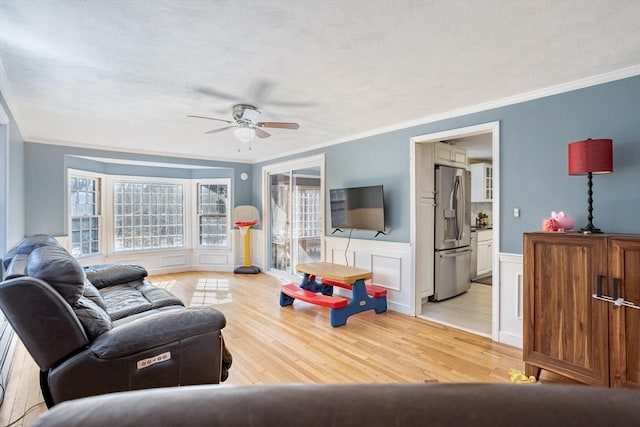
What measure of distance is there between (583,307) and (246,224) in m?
5.64

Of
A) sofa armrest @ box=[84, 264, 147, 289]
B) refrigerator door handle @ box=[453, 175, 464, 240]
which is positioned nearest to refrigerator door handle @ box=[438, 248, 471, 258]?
refrigerator door handle @ box=[453, 175, 464, 240]

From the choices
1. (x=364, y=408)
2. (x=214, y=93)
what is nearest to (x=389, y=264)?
(x=214, y=93)

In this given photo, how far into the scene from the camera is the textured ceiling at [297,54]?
173cm

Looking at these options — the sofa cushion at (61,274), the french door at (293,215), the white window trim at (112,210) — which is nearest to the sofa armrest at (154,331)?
the sofa cushion at (61,274)

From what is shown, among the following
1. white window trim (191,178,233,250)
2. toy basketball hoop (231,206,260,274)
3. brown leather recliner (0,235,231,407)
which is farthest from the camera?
white window trim (191,178,233,250)

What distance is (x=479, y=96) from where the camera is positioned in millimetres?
3043

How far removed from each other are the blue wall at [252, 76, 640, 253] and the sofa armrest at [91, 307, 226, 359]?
2828 millimetres

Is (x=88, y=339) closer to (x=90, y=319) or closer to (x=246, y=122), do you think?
(x=90, y=319)

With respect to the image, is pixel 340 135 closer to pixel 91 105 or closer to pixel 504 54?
pixel 504 54

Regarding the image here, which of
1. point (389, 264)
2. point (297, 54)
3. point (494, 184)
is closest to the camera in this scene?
point (297, 54)

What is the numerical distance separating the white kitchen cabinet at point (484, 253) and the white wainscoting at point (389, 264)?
2.74m

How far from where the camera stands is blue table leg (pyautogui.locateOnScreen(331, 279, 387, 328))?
358cm

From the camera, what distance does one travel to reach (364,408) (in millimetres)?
461

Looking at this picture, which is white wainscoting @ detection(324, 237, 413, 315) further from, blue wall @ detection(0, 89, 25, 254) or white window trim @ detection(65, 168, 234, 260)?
blue wall @ detection(0, 89, 25, 254)
